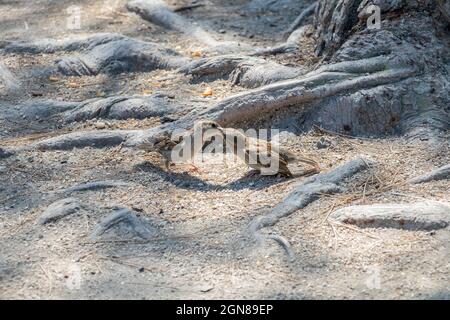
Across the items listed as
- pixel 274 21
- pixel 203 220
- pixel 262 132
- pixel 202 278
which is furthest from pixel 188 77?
pixel 202 278

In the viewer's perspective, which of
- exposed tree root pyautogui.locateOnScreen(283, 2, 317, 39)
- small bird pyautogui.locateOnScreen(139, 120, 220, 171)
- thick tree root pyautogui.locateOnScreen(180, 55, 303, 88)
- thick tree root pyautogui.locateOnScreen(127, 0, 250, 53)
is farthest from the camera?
exposed tree root pyautogui.locateOnScreen(283, 2, 317, 39)

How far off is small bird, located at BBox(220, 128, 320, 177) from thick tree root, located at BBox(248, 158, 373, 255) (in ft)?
0.73

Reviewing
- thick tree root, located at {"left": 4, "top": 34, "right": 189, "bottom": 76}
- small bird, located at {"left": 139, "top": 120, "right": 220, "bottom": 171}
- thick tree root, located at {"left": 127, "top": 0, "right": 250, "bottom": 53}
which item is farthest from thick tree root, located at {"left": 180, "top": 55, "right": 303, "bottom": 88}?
small bird, located at {"left": 139, "top": 120, "right": 220, "bottom": 171}

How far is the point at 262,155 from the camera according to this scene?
5.32m

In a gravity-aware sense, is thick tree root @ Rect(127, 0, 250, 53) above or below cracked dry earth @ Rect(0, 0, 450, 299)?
above

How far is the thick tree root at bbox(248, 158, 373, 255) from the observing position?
15.5 feet

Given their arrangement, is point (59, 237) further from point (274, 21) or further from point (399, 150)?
point (274, 21)

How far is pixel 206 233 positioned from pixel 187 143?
951 mm

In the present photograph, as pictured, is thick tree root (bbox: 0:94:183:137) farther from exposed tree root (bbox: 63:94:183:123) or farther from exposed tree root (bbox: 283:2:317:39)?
exposed tree root (bbox: 283:2:317:39)

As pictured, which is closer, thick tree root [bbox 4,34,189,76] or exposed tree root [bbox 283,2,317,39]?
thick tree root [bbox 4,34,189,76]

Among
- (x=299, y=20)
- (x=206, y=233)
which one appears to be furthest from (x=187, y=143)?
(x=299, y=20)

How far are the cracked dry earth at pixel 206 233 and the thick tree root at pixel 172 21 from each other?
100 centimetres

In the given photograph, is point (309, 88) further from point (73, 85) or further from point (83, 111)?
point (73, 85)

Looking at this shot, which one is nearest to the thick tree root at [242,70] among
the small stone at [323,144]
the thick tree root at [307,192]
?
the small stone at [323,144]
